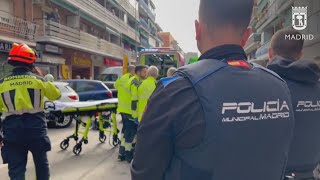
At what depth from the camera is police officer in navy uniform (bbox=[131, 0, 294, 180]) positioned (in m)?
1.25

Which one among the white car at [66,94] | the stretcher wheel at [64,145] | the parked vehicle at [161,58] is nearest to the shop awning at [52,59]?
the parked vehicle at [161,58]

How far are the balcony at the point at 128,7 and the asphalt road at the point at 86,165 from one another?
33.1m

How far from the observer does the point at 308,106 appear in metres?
2.28

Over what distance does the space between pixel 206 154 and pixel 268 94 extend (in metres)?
0.38

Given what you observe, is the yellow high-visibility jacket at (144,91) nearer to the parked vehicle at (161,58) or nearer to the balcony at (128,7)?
the parked vehicle at (161,58)

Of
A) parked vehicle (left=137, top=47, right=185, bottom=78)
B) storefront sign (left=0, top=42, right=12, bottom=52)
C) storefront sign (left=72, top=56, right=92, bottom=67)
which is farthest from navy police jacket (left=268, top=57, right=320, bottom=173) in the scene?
storefront sign (left=72, top=56, right=92, bottom=67)

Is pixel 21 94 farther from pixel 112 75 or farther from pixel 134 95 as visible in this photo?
pixel 112 75

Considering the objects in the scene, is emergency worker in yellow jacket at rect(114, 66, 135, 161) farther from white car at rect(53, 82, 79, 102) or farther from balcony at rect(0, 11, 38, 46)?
balcony at rect(0, 11, 38, 46)

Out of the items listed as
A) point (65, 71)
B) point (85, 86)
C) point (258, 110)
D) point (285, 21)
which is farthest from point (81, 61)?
point (258, 110)

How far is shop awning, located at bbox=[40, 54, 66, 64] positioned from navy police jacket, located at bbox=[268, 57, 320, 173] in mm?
19489

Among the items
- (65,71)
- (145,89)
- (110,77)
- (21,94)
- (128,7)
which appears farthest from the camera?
(128,7)

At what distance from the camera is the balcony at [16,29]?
54.9 ft

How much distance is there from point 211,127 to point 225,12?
0.50 metres

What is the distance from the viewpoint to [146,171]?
131cm
